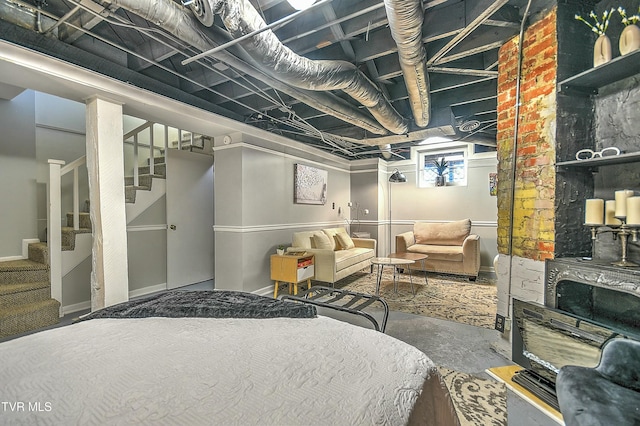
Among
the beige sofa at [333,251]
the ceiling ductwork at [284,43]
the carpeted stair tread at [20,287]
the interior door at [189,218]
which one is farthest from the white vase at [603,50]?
the carpeted stair tread at [20,287]

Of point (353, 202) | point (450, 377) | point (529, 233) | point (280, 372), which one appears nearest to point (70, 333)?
point (280, 372)

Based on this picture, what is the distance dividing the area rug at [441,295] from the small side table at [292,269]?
2.55 ft

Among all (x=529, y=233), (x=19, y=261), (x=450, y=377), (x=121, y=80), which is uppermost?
(x=121, y=80)

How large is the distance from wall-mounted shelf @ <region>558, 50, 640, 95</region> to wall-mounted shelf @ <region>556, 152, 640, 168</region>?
0.50 metres

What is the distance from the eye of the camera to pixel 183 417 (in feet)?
2.25

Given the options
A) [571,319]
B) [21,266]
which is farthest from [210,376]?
[21,266]

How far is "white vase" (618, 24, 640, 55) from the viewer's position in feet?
5.08

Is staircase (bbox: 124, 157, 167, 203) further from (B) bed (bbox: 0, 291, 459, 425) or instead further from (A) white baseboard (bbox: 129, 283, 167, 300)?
(B) bed (bbox: 0, 291, 459, 425)

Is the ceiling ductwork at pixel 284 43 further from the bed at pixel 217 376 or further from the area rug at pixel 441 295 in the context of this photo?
the area rug at pixel 441 295

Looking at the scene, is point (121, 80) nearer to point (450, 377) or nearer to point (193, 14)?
point (193, 14)

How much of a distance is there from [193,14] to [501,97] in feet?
7.80

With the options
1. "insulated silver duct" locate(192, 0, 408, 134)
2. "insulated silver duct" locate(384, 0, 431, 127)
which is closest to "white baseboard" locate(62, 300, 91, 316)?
"insulated silver duct" locate(192, 0, 408, 134)

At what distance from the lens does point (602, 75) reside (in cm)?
172

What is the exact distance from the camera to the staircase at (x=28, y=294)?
2.55 metres
